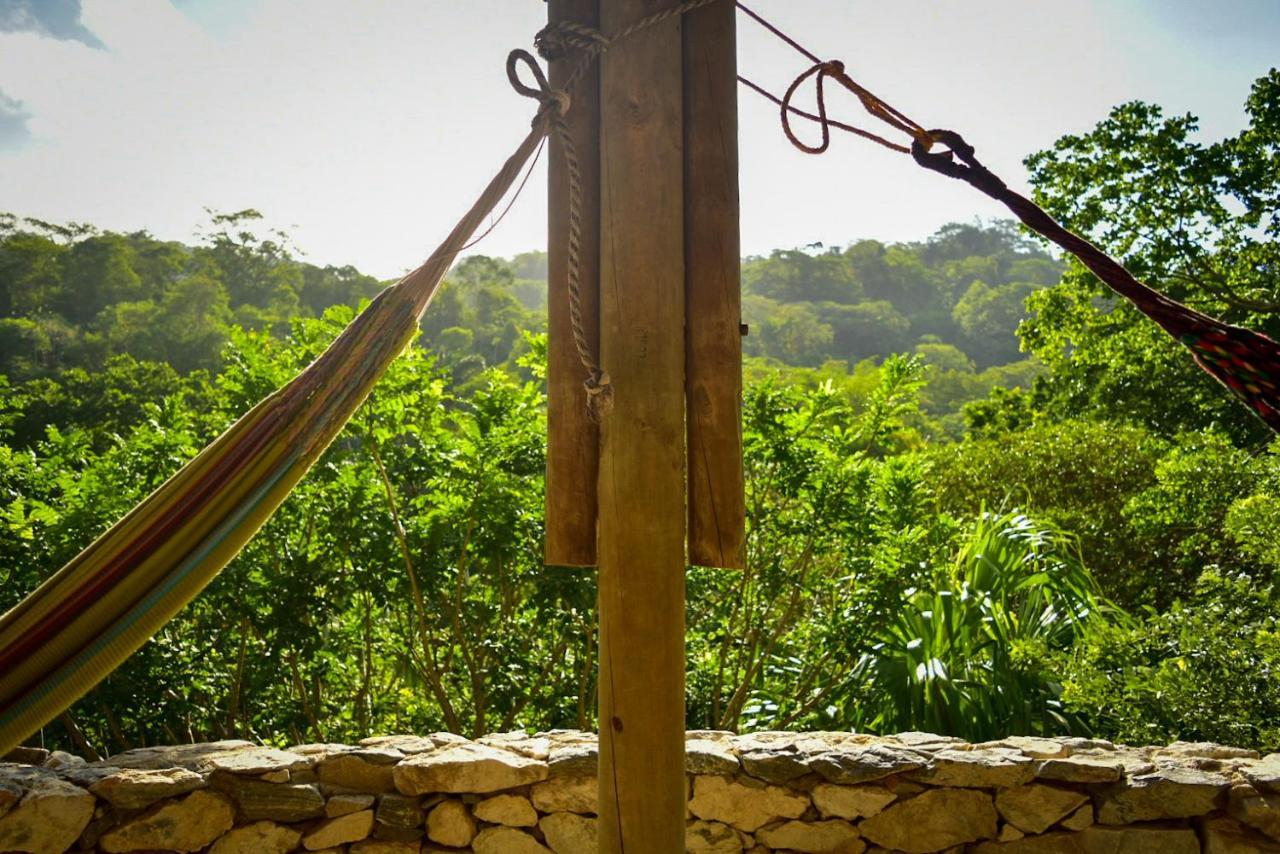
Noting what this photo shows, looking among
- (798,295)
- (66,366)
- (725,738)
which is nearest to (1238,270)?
(725,738)

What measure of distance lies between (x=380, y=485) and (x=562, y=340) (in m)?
2.34

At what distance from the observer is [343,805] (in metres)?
2.59

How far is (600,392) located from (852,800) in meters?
1.69

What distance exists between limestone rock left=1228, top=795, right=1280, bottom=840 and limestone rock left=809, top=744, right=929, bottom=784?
28.3 inches

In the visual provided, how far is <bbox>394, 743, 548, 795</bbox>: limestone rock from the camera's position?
2588 mm

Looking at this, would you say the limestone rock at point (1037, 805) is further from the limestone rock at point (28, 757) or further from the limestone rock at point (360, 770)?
the limestone rock at point (28, 757)

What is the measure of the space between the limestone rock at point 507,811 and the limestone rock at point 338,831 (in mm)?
273

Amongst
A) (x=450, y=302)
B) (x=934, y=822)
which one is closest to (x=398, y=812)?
(x=934, y=822)

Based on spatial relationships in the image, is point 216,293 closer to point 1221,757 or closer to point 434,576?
point 434,576

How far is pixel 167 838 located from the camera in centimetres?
247

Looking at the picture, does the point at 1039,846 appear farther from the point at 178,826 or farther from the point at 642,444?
the point at 178,826

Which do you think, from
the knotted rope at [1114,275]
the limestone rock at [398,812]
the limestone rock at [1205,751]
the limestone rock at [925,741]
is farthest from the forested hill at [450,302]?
the knotted rope at [1114,275]

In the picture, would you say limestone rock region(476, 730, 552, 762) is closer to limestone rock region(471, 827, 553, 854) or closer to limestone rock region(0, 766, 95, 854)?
limestone rock region(471, 827, 553, 854)

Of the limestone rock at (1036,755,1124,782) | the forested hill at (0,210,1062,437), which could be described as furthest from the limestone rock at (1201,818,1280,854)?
the forested hill at (0,210,1062,437)
